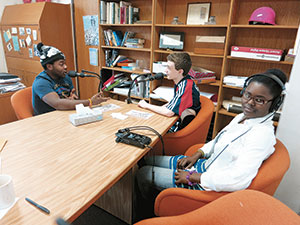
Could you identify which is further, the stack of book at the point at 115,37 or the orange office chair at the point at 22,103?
the stack of book at the point at 115,37

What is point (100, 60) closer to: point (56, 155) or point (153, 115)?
point (153, 115)

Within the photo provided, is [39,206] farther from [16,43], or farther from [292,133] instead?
[16,43]

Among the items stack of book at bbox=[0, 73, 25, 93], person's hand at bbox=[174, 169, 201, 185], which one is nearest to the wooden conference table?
person's hand at bbox=[174, 169, 201, 185]

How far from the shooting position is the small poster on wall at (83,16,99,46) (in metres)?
3.29

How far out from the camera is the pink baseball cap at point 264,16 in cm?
210

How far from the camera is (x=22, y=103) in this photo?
189 centimetres

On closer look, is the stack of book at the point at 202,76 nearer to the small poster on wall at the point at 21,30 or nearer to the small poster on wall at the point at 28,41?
the small poster on wall at the point at 28,41

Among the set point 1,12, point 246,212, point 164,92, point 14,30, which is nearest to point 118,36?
point 164,92

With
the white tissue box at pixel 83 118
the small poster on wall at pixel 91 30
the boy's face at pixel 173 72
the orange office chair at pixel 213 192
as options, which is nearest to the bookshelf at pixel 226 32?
the small poster on wall at pixel 91 30

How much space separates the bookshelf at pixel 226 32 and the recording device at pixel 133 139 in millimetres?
1533

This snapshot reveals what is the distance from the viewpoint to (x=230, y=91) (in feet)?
8.86

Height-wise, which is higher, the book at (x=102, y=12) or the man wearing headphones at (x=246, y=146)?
the book at (x=102, y=12)

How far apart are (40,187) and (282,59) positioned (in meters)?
2.52

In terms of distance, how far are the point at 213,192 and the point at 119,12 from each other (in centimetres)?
282
